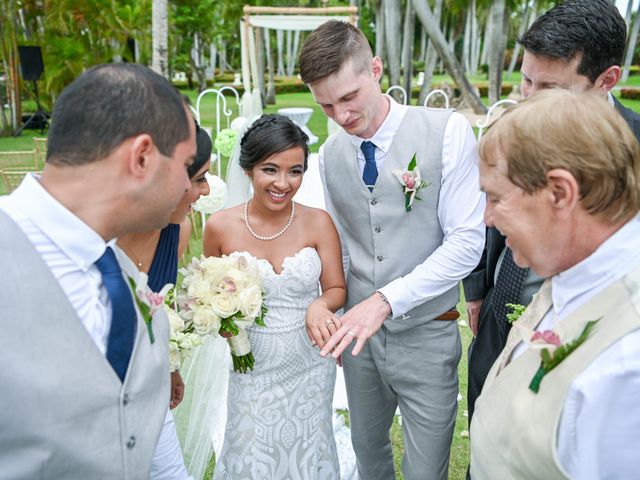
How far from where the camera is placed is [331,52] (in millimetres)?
2574

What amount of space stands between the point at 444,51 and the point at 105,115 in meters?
18.5

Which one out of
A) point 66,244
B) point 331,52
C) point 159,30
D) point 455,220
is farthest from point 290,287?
point 159,30

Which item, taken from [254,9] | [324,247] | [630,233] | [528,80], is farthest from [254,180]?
[254,9]

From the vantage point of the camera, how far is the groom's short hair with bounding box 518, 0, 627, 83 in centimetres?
250

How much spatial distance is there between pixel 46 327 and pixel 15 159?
14493 mm

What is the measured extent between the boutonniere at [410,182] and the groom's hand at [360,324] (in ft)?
1.50

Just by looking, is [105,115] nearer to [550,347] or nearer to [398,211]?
[550,347]

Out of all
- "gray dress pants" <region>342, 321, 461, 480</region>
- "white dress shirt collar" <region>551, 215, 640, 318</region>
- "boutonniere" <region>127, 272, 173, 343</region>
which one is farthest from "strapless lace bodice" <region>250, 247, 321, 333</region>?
"white dress shirt collar" <region>551, 215, 640, 318</region>

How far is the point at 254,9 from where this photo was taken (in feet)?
35.2

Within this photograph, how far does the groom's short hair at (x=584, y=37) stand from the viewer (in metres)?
2.50

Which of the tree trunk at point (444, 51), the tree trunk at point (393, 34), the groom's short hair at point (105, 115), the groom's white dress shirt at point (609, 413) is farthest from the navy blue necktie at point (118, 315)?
the tree trunk at point (444, 51)

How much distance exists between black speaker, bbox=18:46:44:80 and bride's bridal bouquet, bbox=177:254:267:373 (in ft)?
66.1

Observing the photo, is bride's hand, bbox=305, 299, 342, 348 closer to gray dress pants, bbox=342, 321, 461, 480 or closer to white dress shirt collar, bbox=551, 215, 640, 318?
gray dress pants, bbox=342, 321, 461, 480

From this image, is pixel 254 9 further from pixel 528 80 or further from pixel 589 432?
pixel 589 432
